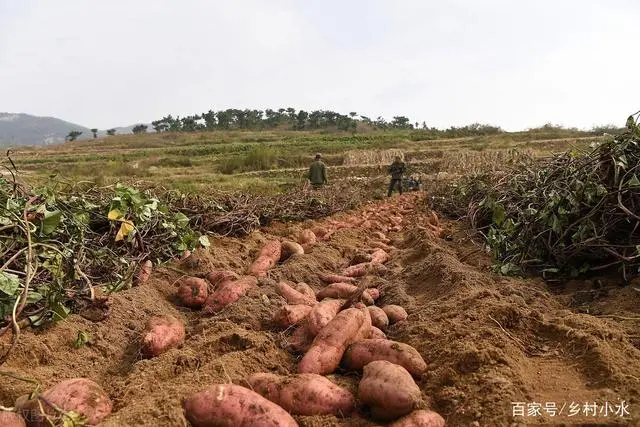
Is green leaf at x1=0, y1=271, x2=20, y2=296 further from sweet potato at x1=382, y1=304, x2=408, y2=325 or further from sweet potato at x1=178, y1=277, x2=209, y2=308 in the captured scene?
sweet potato at x1=382, y1=304, x2=408, y2=325

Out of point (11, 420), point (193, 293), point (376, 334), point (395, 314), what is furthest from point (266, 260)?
point (11, 420)

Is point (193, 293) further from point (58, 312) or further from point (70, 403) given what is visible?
point (70, 403)

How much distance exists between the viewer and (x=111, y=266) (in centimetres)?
400

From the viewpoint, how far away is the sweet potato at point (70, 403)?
80.3 inches

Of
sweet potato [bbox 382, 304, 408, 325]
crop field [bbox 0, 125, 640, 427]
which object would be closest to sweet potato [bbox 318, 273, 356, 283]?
crop field [bbox 0, 125, 640, 427]

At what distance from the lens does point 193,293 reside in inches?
154

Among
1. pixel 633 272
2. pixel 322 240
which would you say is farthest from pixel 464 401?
pixel 322 240

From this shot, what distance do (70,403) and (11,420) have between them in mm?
210

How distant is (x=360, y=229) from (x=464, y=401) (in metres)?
5.21

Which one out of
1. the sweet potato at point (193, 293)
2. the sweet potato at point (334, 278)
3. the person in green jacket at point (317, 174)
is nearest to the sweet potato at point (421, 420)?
the sweet potato at point (193, 293)

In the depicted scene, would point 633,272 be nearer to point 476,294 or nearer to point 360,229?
point 476,294

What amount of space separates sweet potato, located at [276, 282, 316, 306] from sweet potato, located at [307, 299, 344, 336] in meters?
0.41

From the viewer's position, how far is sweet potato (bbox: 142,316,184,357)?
2891 millimetres

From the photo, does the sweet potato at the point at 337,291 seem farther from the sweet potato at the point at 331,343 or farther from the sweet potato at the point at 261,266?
the sweet potato at the point at 331,343
